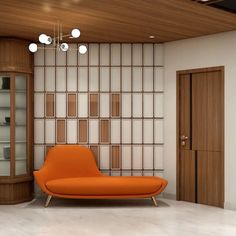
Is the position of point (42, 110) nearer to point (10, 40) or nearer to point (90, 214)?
point (10, 40)

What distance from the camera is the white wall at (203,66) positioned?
6883 millimetres

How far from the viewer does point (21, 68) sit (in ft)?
24.3

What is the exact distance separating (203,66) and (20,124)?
307 cm

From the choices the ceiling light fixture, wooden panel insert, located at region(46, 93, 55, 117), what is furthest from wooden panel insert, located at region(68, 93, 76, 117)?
the ceiling light fixture

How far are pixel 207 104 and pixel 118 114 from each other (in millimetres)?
1531

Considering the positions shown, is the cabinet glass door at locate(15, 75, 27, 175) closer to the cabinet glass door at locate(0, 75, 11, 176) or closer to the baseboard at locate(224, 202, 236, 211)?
the cabinet glass door at locate(0, 75, 11, 176)

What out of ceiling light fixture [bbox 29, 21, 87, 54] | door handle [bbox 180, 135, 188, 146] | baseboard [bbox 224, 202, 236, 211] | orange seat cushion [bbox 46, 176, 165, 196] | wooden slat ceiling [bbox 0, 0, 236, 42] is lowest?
baseboard [bbox 224, 202, 236, 211]

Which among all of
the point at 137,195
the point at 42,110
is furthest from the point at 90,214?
the point at 42,110

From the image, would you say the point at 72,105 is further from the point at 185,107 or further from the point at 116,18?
the point at 116,18

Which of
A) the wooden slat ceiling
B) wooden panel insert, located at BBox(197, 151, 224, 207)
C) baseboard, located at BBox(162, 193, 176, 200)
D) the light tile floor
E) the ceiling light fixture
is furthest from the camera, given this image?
baseboard, located at BBox(162, 193, 176, 200)

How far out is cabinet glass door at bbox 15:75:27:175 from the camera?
7488mm

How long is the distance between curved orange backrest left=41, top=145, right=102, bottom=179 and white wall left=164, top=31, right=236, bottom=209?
4.23 feet

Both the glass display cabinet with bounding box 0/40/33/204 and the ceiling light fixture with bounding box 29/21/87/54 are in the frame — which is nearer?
the ceiling light fixture with bounding box 29/21/87/54

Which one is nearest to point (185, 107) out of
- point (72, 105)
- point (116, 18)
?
point (72, 105)
